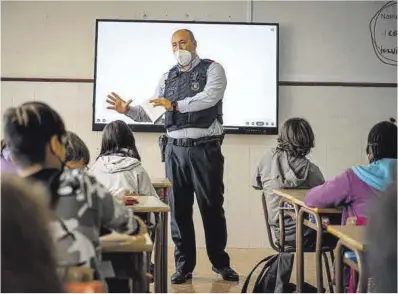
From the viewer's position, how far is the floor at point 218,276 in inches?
137

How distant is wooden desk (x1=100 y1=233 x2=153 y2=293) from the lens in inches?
63.7

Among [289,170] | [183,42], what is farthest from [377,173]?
[183,42]

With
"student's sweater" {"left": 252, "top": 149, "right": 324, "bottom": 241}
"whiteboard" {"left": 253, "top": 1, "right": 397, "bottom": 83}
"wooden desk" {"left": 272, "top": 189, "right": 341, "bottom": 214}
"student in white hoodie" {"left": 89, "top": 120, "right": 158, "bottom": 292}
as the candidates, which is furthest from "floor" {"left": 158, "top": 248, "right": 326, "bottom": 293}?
"whiteboard" {"left": 253, "top": 1, "right": 397, "bottom": 83}

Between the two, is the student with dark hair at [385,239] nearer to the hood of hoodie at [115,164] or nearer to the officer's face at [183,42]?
the hood of hoodie at [115,164]

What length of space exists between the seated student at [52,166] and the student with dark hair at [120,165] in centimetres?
138

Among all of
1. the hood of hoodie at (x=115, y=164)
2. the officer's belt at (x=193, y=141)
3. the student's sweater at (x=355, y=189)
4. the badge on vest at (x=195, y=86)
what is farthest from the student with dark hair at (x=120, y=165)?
the student's sweater at (x=355, y=189)

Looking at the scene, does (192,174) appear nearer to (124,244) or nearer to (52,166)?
(124,244)

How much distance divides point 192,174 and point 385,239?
2188 millimetres

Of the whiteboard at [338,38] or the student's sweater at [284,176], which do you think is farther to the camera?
the whiteboard at [338,38]

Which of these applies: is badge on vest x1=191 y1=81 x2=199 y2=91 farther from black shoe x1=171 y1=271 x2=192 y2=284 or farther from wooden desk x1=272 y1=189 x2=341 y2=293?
black shoe x1=171 y1=271 x2=192 y2=284

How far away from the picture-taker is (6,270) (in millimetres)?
1170

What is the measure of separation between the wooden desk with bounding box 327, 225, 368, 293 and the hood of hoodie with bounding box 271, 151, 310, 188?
1160mm

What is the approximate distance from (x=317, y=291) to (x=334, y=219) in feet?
1.43

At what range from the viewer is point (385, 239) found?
1.37 metres
